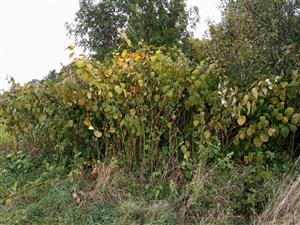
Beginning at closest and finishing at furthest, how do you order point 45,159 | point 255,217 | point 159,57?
point 255,217
point 159,57
point 45,159

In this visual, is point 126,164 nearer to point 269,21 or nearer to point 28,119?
point 28,119

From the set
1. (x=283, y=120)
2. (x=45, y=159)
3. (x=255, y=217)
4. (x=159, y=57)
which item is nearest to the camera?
(x=255, y=217)

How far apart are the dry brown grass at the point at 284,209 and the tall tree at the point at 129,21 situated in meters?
15.0

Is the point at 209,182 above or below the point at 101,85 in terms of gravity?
below

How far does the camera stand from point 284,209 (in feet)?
11.0

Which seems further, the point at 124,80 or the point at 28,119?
the point at 28,119

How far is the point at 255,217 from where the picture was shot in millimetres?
3457

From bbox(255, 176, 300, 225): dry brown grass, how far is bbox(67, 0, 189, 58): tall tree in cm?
1502

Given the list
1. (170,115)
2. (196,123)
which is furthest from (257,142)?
A: (170,115)

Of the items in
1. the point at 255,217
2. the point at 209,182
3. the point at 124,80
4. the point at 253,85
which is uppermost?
the point at 124,80

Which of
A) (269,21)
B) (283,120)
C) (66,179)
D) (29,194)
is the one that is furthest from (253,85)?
(29,194)

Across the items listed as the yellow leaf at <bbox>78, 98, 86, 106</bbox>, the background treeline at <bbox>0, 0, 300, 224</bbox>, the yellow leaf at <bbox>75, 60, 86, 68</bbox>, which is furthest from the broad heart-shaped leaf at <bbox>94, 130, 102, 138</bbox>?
the yellow leaf at <bbox>75, 60, 86, 68</bbox>

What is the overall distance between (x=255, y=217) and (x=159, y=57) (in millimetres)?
1665

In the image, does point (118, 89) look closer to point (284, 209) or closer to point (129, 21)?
point (284, 209)
